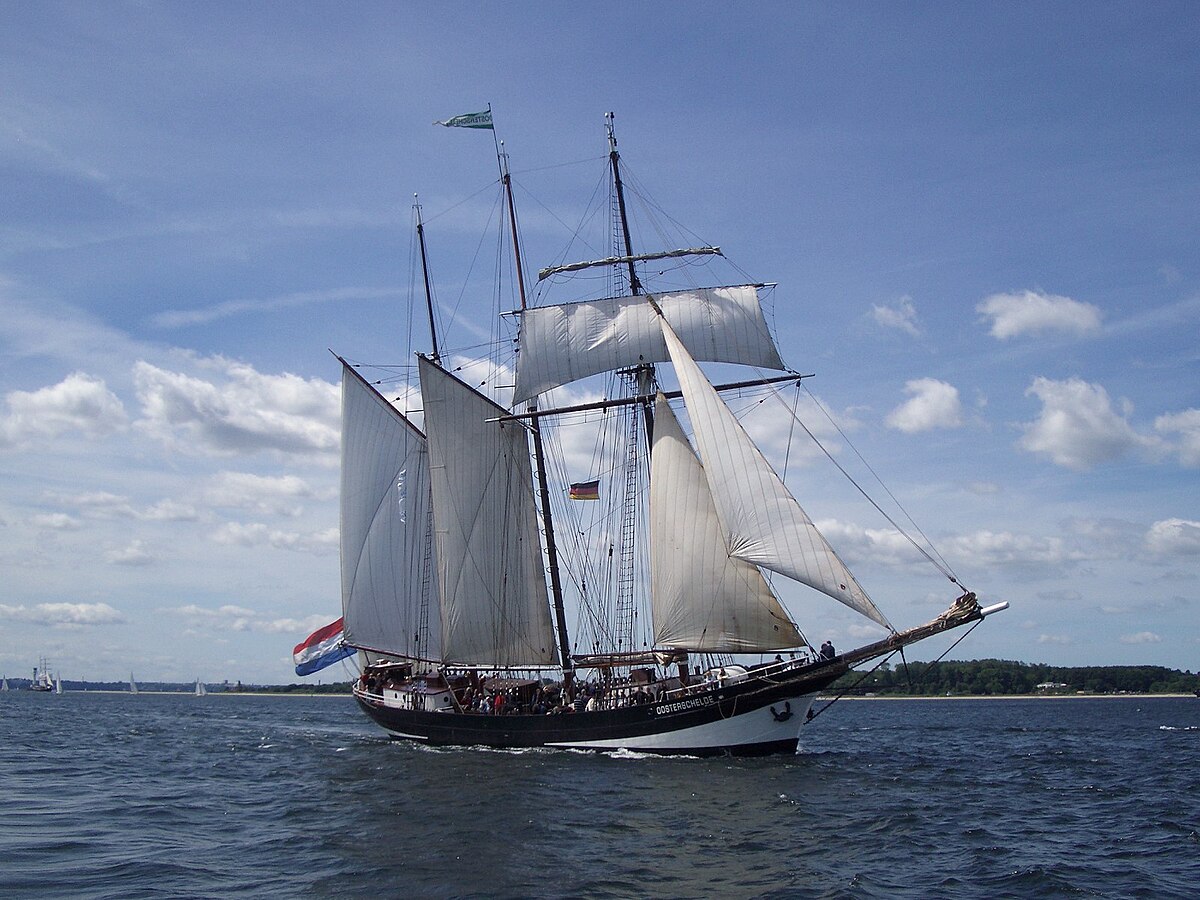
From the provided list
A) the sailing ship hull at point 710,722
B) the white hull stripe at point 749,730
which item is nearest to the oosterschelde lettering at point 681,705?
the sailing ship hull at point 710,722

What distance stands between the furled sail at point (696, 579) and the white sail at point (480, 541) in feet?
36.7

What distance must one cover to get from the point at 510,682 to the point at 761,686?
54.0ft

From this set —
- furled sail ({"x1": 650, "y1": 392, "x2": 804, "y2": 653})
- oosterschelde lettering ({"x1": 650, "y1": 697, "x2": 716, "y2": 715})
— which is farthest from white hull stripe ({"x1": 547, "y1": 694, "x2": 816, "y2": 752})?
furled sail ({"x1": 650, "y1": 392, "x2": 804, "y2": 653})

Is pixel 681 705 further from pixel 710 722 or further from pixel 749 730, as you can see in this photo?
pixel 749 730

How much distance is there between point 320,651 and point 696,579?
107 feet

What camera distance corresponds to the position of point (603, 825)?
2878 cm

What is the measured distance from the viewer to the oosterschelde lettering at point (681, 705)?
43469 millimetres

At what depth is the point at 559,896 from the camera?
20.9 meters

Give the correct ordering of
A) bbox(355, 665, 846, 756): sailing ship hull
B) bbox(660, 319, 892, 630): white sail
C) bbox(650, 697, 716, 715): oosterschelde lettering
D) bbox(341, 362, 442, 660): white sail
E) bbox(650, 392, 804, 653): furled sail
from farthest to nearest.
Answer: bbox(341, 362, 442, 660): white sail → bbox(650, 392, 804, 653): furled sail → bbox(650, 697, 716, 715): oosterschelde lettering → bbox(355, 665, 846, 756): sailing ship hull → bbox(660, 319, 892, 630): white sail

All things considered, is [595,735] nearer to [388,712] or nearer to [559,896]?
[388,712]

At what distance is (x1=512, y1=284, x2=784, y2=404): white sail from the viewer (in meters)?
53.0

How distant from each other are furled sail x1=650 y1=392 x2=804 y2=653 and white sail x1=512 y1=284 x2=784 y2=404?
7326mm

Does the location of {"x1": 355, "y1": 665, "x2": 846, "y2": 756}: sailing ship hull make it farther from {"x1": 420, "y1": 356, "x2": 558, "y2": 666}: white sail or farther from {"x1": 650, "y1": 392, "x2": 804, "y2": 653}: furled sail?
{"x1": 420, "y1": 356, "x2": 558, "y2": 666}: white sail

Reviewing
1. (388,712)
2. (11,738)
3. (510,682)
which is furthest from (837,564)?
(11,738)
